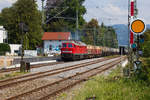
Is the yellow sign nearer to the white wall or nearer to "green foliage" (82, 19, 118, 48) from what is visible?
"green foliage" (82, 19, 118, 48)

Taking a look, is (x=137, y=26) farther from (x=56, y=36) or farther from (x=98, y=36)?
(x=56, y=36)

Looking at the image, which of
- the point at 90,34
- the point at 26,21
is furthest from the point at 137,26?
the point at 90,34

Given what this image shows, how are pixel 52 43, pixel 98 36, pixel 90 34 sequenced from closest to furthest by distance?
pixel 98 36 → pixel 52 43 → pixel 90 34

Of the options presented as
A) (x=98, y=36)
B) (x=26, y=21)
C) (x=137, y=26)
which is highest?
(x=26, y=21)

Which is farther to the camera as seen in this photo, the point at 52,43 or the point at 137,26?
the point at 52,43

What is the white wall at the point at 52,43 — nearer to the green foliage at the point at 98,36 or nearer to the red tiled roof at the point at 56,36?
the red tiled roof at the point at 56,36

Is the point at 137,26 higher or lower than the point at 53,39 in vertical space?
lower

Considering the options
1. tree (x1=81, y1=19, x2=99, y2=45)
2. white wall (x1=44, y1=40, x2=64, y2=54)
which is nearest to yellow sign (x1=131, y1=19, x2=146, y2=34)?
A: tree (x1=81, y1=19, x2=99, y2=45)

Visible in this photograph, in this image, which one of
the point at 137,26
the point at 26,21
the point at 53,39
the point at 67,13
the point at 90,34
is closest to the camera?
the point at 137,26

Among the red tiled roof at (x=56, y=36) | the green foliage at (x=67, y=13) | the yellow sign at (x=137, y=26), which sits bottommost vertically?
the yellow sign at (x=137, y=26)

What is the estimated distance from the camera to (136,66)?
504 inches

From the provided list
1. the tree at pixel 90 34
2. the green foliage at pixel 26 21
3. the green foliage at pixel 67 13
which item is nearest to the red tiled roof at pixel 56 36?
the tree at pixel 90 34

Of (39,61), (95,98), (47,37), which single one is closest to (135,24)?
(95,98)

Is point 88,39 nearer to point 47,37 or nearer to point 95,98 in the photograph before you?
point 47,37
